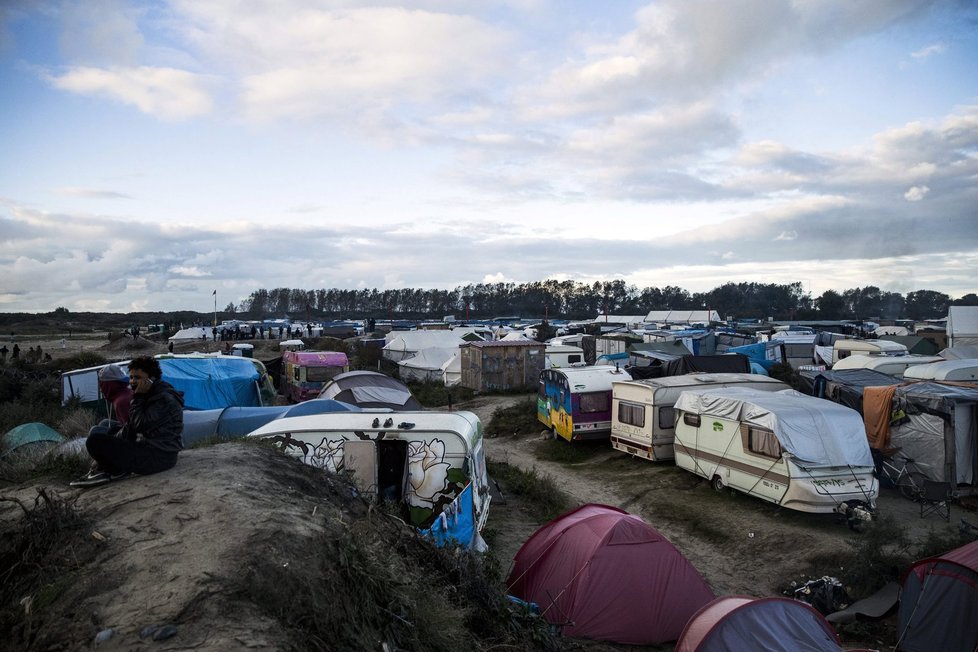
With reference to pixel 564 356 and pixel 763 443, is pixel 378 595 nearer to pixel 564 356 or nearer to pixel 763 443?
pixel 763 443

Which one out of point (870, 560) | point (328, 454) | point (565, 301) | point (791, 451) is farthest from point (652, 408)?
point (565, 301)

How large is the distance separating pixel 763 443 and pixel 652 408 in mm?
3883

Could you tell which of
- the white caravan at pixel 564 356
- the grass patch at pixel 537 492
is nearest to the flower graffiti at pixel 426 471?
the grass patch at pixel 537 492

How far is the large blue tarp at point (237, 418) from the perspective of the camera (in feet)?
43.1

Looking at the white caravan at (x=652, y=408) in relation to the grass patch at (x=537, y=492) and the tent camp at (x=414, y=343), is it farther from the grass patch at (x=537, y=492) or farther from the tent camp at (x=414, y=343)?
the tent camp at (x=414, y=343)

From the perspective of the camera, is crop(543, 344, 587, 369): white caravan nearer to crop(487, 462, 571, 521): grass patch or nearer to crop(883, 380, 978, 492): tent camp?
crop(487, 462, 571, 521): grass patch

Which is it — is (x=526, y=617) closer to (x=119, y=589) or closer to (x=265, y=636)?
(x=265, y=636)

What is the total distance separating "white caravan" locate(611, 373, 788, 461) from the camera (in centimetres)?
1543

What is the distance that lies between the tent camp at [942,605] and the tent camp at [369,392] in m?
13.4

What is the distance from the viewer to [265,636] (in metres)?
3.45

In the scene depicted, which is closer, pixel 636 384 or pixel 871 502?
pixel 871 502

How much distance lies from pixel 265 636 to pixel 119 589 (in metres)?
1.03

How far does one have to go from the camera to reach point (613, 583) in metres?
7.96

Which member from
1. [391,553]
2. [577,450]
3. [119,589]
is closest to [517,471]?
[577,450]
